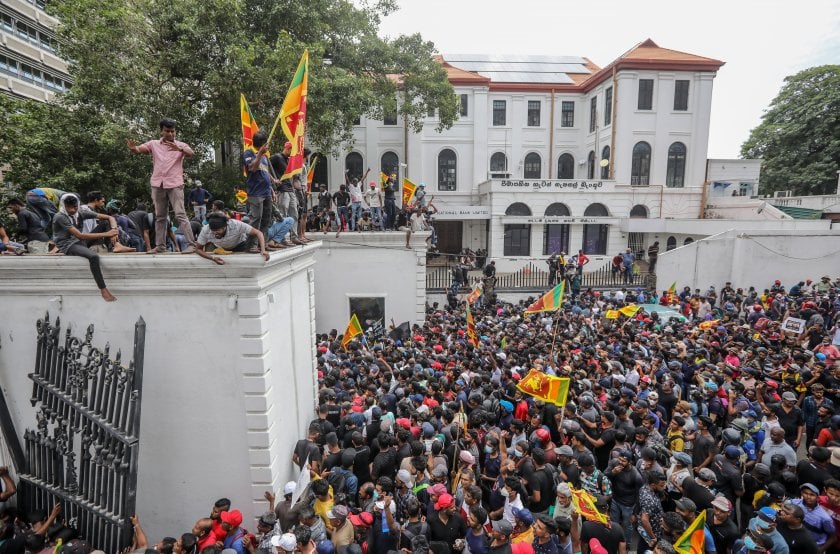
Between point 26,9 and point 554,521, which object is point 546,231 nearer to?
point 554,521

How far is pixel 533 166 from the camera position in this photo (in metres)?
34.2

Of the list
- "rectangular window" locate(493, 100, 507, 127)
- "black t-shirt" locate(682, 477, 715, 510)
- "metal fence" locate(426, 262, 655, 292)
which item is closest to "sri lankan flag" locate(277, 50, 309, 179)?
"black t-shirt" locate(682, 477, 715, 510)

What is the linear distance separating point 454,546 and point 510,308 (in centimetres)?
1218

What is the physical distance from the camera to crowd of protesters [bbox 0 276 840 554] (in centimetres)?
477

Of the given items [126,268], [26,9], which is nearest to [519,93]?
[26,9]

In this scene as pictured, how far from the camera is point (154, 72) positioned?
1541 cm

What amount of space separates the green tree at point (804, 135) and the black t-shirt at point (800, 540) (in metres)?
40.2

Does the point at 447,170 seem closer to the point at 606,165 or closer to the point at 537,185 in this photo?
the point at 537,185

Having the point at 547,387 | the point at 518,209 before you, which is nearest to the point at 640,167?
the point at 518,209

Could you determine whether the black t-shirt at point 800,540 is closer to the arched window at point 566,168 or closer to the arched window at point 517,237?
the arched window at point 517,237

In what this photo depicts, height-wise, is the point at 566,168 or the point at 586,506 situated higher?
the point at 566,168

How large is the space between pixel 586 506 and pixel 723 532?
4.58ft

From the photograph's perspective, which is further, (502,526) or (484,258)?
(484,258)

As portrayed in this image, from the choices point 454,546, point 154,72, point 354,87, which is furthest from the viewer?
point 354,87
